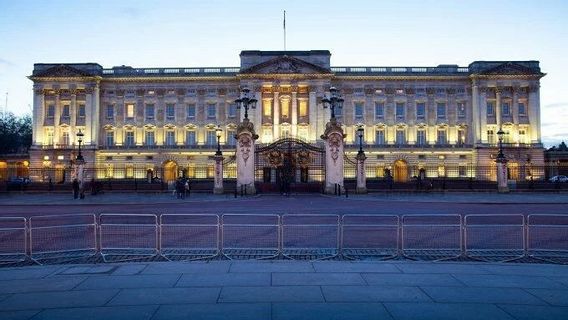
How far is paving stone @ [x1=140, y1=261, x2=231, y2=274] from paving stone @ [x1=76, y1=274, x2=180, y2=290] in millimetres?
398

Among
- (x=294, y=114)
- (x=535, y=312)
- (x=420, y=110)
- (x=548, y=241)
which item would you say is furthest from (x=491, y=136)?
(x=535, y=312)

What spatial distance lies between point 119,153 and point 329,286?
68.8 metres

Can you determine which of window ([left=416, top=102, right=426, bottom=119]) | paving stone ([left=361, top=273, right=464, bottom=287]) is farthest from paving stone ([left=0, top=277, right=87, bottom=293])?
window ([left=416, top=102, right=426, bottom=119])

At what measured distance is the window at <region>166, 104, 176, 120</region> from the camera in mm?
72188

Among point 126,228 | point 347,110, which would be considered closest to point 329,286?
point 126,228

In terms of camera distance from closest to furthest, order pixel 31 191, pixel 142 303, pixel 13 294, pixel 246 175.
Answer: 1. pixel 142 303
2. pixel 13 294
3. pixel 246 175
4. pixel 31 191

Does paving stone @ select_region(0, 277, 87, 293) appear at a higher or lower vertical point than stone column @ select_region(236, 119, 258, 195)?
lower

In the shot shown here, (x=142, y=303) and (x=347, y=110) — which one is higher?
(x=347, y=110)

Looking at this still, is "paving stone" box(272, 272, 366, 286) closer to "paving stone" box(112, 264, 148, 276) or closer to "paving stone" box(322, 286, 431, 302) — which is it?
"paving stone" box(322, 286, 431, 302)

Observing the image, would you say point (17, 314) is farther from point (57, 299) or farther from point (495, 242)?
point (495, 242)

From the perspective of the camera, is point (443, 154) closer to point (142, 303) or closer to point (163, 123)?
point (163, 123)

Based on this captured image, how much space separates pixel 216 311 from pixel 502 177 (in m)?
35.7

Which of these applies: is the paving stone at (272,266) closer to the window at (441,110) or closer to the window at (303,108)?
the window at (303,108)

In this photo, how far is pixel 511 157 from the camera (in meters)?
69.1
